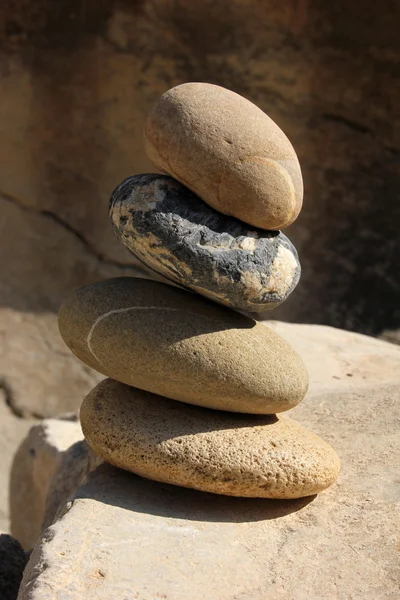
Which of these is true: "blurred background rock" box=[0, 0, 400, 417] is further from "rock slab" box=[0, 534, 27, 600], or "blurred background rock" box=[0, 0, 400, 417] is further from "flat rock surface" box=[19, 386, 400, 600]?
"flat rock surface" box=[19, 386, 400, 600]

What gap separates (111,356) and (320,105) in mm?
4386

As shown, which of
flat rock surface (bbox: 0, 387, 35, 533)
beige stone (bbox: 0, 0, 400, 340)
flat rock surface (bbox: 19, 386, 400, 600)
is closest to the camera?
flat rock surface (bbox: 19, 386, 400, 600)

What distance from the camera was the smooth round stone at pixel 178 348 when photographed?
8.91ft

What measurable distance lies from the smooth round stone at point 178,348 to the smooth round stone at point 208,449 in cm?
9

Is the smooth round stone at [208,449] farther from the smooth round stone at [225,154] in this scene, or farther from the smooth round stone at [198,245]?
the smooth round stone at [225,154]

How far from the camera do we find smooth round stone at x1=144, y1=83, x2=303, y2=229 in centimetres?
266

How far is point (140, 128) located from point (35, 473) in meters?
3.20

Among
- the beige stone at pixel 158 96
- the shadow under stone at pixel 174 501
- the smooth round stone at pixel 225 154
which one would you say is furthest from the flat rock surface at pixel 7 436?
the smooth round stone at pixel 225 154

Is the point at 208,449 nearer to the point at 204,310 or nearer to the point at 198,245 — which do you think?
the point at 204,310

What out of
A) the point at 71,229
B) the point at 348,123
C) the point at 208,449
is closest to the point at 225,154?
the point at 208,449

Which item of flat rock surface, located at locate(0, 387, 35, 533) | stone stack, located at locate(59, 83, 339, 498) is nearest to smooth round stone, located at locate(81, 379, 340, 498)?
stone stack, located at locate(59, 83, 339, 498)

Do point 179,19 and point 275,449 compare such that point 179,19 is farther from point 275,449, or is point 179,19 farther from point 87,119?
point 275,449

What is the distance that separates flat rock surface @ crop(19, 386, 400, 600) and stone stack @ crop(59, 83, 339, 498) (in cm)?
10

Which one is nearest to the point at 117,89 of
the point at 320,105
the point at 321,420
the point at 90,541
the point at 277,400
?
the point at 320,105
